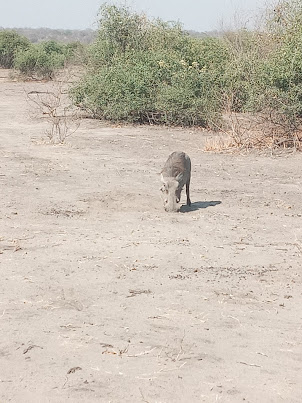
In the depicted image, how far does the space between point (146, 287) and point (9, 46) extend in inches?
1441

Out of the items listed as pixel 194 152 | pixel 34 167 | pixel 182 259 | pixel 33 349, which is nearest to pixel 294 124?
pixel 194 152

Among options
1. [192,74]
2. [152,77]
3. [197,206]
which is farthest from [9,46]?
[197,206]

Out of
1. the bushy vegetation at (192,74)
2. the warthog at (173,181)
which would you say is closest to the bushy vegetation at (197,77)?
the bushy vegetation at (192,74)

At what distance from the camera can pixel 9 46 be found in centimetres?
4050

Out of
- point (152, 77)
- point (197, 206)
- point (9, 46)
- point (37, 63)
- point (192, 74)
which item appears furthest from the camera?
point (9, 46)

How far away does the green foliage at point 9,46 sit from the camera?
40.5 meters

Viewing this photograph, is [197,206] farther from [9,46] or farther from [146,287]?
[9,46]

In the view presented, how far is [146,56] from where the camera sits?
64.4 feet

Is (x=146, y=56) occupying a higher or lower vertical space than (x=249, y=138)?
higher

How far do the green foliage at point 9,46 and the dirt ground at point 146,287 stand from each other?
98.1 feet

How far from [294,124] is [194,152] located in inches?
89.6

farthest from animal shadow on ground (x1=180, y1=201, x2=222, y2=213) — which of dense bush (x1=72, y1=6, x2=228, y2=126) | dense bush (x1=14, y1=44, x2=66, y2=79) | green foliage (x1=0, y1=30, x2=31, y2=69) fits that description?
green foliage (x1=0, y1=30, x2=31, y2=69)

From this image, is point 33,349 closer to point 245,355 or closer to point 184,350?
point 184,350

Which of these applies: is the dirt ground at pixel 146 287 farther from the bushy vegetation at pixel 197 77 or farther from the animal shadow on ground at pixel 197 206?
the bushy vegetation at pixel 197 77
